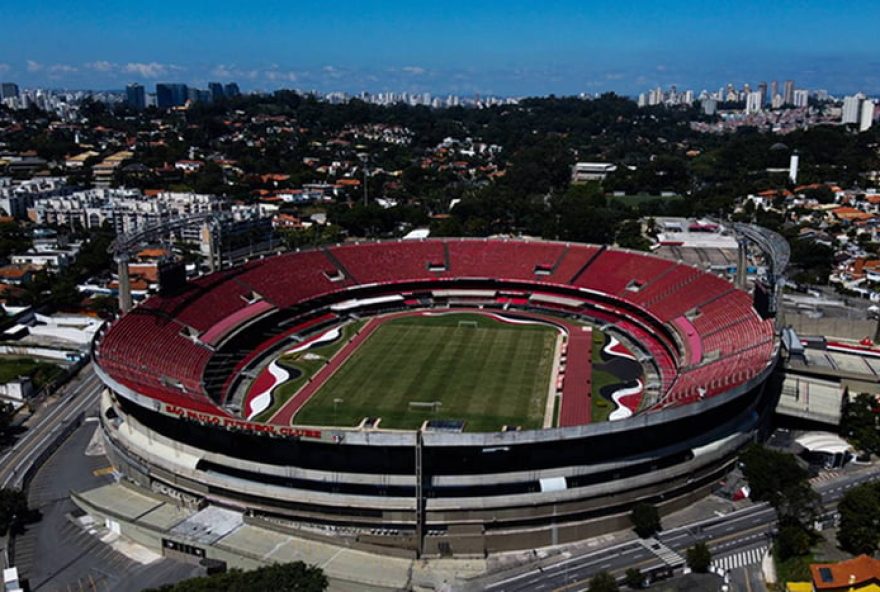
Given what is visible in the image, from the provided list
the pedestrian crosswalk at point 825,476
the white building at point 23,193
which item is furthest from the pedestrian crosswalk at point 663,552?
the white building at point 23,193

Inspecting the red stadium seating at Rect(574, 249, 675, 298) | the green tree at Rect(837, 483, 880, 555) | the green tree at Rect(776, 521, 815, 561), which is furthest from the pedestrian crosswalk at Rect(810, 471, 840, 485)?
the red stadium seating at Rect(574, 249, 675, 298)

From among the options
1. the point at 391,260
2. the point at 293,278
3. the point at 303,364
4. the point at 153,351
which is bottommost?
the point at 303,364

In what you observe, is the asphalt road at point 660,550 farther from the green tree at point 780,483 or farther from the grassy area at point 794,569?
the grassy area at point 794,569

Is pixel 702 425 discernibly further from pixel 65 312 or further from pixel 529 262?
pixel 65 312

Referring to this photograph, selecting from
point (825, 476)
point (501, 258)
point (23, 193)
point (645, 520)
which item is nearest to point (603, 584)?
point (645, 520)

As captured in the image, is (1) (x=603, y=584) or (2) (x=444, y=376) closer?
(1) (x=603, y=584)

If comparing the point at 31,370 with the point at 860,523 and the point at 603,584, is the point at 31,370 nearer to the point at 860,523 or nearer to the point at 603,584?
the point at 603,584

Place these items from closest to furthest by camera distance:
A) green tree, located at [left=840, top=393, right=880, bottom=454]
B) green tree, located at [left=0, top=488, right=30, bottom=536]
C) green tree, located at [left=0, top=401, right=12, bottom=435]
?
green tree, located at [left=0, top=488, right=30, bottom=536] → green tree, located at [left=840, top=393, right=880, bottom=454] → green tree, located at [left=0, top=401, right=12, bottom=435]

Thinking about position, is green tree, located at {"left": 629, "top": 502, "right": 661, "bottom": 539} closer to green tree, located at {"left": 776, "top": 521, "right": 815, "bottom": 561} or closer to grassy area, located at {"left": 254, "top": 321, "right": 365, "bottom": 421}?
green tree, located at {"left": 776, "top": 521, "right": 815, "bottom": 561}
